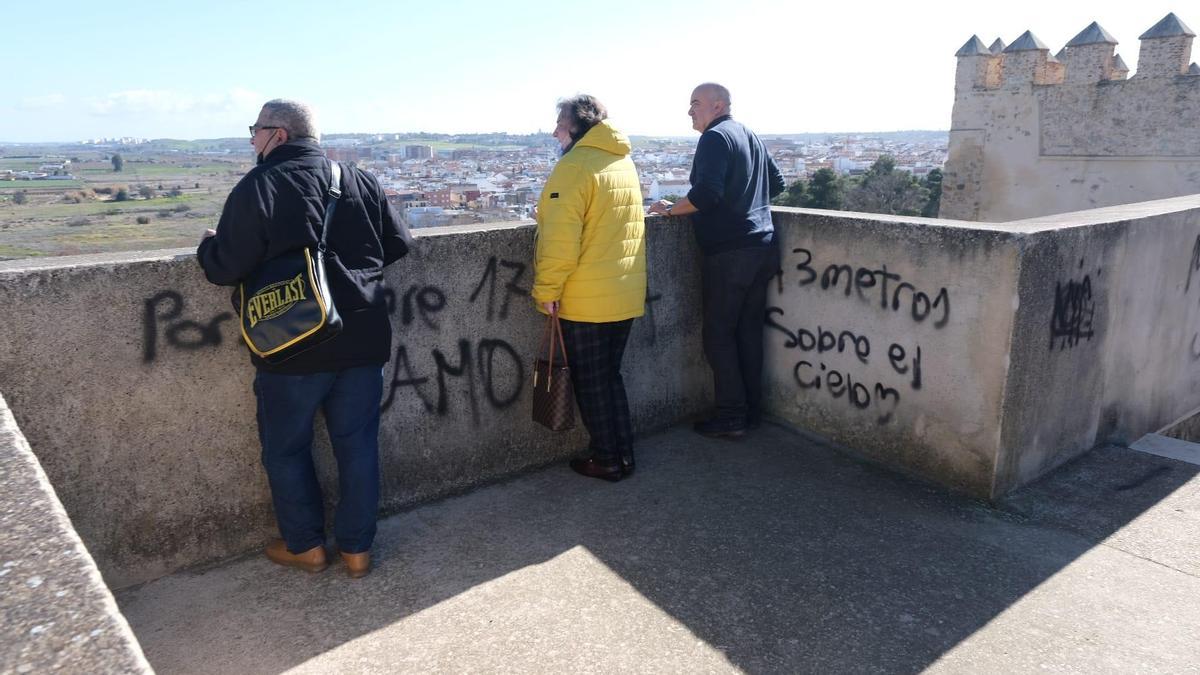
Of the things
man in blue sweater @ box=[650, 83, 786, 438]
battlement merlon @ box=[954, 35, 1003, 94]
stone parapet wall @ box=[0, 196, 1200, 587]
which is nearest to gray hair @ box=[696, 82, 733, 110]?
man in blue sweater @ box=[650, 83, 786, 438]

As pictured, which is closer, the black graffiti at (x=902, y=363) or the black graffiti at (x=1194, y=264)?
the black graffiti at (x=902, y=363)

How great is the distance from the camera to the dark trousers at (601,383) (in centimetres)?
371

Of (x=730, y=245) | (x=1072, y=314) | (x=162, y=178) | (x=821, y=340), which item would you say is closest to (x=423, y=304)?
(x=730, y=245)

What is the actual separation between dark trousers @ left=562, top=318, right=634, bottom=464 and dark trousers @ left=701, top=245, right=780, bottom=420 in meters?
0.66

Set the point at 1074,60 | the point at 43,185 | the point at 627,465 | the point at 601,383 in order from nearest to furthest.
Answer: the point at 601,383
the point at 627,465
the point at 1074,60
the point at 43,185

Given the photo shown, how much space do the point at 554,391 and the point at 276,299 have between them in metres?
1.43

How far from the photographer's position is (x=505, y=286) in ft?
12.3

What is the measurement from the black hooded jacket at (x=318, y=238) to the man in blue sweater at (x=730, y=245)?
164 cm

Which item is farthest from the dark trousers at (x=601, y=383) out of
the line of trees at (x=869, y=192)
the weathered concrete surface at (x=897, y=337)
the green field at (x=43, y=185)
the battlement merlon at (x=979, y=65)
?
the line of trees at (x=869, y=192)

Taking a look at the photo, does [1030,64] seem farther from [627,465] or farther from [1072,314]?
[627,465]

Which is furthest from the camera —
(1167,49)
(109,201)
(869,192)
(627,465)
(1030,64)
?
(869,192)

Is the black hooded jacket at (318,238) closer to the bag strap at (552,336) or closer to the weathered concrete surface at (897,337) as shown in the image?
the bag strap at (552,336)

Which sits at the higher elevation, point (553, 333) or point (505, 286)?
point (505, 286)


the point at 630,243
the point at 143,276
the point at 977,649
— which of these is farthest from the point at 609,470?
the point at 143,276
